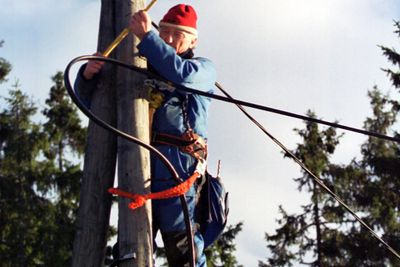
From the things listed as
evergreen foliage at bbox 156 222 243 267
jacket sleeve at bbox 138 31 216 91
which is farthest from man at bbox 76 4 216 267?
evergreen foliage at bbox 156 222 243 267

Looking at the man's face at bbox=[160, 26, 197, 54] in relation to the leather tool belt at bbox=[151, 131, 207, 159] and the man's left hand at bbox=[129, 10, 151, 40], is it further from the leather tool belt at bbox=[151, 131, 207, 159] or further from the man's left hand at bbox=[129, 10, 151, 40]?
the leather tool belt at bbox=[151, 131, 207, 159]

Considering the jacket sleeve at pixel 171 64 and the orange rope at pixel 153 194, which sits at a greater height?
the jacket sleeve at pixel 171 64

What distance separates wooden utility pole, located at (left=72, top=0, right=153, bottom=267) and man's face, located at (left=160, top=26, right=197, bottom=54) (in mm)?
204

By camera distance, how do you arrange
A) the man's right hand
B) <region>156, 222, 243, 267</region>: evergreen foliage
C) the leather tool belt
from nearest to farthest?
the leather tool belt, the man's right hand, <region>156, 222, 243, 267</region>: evergreen foliage

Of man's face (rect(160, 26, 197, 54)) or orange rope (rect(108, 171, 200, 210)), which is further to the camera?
man's face (rect(160, 26, 197, 54))

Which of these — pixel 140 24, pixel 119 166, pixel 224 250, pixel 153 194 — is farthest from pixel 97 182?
pixel 224 250

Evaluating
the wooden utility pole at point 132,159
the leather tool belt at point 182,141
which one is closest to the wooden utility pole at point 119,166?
the wooden utility pole at point 132,159

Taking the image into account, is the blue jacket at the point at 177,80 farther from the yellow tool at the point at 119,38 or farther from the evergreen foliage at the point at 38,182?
the evergreen foliage at the point at 38,182

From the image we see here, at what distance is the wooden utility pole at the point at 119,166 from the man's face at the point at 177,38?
0.20 m

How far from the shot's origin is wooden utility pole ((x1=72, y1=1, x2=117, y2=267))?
4012 millimetres

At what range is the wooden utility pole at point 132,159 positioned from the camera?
378cm

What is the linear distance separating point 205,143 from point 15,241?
18.1 meters

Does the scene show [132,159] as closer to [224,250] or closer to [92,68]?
[92,68]

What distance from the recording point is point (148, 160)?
156 inches
